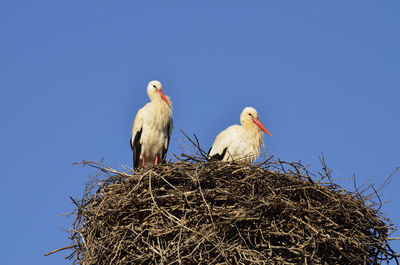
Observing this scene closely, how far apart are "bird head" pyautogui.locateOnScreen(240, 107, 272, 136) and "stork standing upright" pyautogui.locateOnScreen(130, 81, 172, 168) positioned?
2.57ft

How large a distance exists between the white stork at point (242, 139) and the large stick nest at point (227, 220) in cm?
154

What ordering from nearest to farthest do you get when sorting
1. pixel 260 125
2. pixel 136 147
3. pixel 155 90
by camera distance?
pixel 260 125
pixel 136 147
pixel 155 90

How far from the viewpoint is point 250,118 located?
7.20 m

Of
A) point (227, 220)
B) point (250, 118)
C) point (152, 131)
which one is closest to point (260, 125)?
point (250, 118)

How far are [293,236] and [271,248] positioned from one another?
18 centimetres

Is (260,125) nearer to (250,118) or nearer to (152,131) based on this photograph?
(250,118)

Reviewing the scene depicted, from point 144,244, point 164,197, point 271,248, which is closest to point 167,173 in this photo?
point 164,197

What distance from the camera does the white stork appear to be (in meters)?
6.83

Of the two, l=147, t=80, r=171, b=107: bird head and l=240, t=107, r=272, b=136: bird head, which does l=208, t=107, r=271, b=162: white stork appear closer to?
l=240, t=107, r=272, b=136: bird head

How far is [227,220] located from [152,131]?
2.70 m

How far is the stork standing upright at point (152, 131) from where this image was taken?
7289 mm

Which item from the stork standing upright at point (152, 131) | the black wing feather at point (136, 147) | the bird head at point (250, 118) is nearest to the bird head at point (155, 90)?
the stork standing upright at point (152, 131)

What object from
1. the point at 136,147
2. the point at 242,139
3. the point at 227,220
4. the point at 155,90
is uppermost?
the point at 155,90

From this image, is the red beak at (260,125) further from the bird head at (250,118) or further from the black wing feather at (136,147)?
the black wing feather at (136,147)
